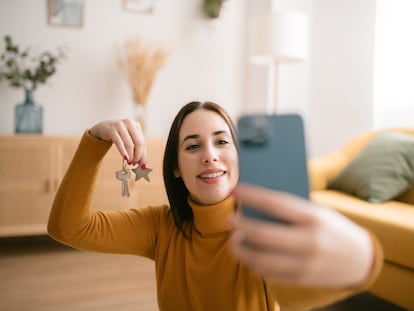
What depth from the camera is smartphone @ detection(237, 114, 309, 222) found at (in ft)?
1.42

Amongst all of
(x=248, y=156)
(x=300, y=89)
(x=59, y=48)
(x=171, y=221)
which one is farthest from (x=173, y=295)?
(x=300, y=89)

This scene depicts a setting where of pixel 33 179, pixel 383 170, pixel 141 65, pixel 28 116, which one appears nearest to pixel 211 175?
pixel 383 170

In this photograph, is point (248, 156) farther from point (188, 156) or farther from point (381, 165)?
point (381, 165)

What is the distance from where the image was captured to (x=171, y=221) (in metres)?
1.02

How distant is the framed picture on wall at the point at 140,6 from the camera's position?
11.0 feet

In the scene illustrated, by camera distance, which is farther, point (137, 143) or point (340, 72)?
point (340, 72)

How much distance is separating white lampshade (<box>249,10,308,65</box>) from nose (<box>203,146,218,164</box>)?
7.32 ft

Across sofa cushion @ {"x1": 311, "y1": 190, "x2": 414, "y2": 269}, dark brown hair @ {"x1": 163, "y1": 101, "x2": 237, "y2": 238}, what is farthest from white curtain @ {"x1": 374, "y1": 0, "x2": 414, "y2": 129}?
dark brown hair @ {"x1": 163, "y1": 101, "x2": 237, "y2": 238}

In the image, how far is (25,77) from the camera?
2895mm

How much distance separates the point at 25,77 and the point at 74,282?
139 cm

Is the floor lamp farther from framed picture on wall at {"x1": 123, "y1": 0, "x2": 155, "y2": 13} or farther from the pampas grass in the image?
framed picture on wall at {"x1": 123, "y1": 0, "x2": 155, "y2": 13}

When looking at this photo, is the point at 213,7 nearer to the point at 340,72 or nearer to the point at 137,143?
the point at 340,72

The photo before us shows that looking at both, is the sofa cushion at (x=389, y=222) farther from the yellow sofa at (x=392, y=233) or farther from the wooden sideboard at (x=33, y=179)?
the wooden sideboard at (x=33, y=179)

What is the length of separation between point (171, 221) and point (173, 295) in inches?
6.8
